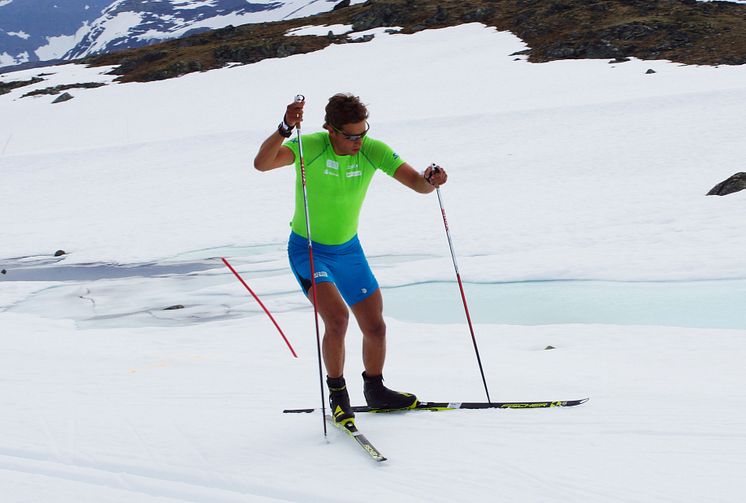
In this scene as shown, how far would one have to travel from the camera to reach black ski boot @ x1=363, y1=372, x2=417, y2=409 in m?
4.82

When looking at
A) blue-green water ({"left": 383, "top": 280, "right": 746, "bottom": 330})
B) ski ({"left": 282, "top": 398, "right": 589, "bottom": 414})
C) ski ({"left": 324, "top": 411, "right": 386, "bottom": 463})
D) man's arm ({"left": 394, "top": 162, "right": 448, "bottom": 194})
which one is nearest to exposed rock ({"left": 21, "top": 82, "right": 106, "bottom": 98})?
blue-green water ({"left": 383, "top": 280, "right": 746, "bottom": 330})

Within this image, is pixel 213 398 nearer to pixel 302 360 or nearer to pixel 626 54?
pixel 302 360

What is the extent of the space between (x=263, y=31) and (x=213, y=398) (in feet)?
181

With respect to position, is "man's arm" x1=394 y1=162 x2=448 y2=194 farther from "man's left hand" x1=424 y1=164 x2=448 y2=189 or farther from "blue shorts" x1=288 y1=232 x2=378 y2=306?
"blue shorts" x1=288 y1=232 x2=378 y2=306

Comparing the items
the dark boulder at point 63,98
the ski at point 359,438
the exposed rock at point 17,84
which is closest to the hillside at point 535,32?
the exposed rock at point 17,84

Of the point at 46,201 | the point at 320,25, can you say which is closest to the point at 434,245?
the point at 46,201

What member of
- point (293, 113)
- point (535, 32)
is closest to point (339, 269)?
point (293, 113)

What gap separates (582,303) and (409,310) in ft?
7.37

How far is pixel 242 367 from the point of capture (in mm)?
6691

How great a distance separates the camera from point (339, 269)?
182 inches

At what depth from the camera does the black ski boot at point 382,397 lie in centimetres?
482

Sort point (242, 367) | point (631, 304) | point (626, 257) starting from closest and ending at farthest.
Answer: point (242, 367)
point (631, 304)
point (626, 257)

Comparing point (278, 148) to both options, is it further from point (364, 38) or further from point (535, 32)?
point (364, 38)

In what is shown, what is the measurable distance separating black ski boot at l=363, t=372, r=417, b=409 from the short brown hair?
1.68 m
